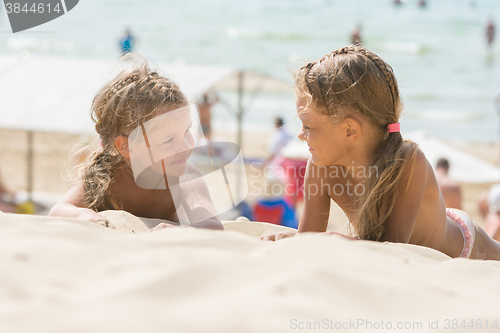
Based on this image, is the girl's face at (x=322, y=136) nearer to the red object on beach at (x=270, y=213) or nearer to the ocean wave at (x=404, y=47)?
the red object on beach at (x=270, y=213)

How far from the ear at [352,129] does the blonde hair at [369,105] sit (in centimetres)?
3

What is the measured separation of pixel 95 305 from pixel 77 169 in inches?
65.6

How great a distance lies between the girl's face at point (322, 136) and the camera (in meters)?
2.21

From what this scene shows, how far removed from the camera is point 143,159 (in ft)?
7.58

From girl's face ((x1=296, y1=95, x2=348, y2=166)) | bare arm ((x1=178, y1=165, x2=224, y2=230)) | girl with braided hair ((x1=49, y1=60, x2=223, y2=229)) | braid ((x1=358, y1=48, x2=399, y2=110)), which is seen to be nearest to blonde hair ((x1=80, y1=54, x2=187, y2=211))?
girl with braided hair ((x1=49, y1=60, x2=223, y2=229))

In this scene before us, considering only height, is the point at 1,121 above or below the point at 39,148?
above

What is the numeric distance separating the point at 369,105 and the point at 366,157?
25cm

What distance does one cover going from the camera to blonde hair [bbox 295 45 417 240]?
6.82 feet

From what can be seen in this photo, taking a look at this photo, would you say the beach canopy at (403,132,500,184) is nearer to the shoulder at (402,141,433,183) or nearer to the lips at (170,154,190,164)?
the shoulder at (402,141,433,183)

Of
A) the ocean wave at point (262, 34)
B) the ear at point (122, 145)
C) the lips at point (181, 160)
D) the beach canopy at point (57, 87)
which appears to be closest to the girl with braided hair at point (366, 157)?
the lips at point (181, 160)

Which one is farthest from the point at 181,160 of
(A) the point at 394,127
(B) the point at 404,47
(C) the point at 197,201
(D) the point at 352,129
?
(B) the point at 404,47

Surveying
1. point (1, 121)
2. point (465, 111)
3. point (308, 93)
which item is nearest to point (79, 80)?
point (1, 121)

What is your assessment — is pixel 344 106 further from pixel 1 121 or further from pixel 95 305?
pixel 1 121

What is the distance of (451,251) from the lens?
235 cm
